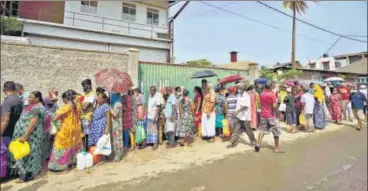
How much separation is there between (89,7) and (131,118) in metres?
14.6

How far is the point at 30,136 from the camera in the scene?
487 centimetres

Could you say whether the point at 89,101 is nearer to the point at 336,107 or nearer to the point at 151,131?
the point at 151,131

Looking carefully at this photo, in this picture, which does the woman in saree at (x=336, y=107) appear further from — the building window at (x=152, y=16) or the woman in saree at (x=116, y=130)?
the building window at (x=152, y=16)

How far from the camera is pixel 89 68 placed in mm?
10000

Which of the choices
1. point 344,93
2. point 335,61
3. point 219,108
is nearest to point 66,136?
point 219,108

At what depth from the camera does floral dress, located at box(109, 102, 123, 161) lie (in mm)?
6039

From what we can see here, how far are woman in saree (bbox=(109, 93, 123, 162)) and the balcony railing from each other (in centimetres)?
1363

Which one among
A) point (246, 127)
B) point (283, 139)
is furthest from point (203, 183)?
point (283, 139)

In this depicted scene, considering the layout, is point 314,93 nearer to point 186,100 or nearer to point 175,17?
point 186,100

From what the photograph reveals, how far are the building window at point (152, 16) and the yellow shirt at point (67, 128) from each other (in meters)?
17.1

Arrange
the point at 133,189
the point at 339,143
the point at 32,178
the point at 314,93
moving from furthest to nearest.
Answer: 1. the point at 314,93
2. the point at 339,143
3. the point at 32,178
4. the point at 133,189

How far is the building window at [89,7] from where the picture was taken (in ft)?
61.2

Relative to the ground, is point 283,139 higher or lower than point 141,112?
lower

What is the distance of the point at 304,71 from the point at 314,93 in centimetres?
1028
